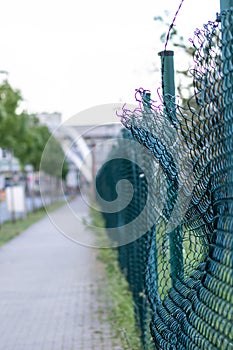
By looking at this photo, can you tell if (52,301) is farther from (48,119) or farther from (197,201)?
(48,119)

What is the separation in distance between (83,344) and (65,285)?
395 cm

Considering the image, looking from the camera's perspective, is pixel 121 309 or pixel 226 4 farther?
pixel 121 309

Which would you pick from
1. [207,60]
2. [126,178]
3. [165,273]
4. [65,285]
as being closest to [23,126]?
[65,285]

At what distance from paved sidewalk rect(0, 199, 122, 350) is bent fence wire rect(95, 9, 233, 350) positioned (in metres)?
2.82

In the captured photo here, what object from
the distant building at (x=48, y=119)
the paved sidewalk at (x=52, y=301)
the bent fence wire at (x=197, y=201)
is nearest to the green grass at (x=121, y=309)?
the paved sidewalk at (x=52, y=301)

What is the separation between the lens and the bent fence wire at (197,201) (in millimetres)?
2346

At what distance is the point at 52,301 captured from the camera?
31.3ft

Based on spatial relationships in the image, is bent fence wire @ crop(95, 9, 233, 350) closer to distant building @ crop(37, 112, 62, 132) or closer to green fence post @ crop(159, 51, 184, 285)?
green fence post @ crop(159, 51, 184, 285)

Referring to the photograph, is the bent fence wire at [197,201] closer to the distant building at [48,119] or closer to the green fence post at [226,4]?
the green fence post at [226,4]

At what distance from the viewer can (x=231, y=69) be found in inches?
88.4

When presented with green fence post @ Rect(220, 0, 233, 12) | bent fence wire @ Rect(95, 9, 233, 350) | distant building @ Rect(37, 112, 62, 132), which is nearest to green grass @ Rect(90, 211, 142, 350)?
bent fence wire @ Rect(95, 9, 233, 350)

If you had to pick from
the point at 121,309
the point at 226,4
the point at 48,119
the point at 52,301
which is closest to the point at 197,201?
the point at 226,4

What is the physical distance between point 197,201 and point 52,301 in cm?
666

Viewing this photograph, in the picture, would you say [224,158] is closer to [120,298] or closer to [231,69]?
[231,69]
